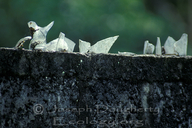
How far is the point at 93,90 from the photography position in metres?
0.80

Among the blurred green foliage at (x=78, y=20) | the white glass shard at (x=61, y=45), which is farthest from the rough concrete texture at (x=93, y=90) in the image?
the blurred green foliage at (x=78, y=20)

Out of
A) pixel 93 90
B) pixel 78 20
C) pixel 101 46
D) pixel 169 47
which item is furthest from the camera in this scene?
pixel 78 20

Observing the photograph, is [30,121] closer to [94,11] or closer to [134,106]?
[134,106]

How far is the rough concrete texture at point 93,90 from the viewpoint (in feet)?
2.44

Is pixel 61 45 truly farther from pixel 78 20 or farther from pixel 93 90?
pixel 78 20

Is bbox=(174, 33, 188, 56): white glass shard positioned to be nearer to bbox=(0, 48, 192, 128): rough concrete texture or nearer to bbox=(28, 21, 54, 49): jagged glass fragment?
bbox=(0, 48, 192, 128): rough concrete texture

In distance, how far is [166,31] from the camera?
4113 millimetres

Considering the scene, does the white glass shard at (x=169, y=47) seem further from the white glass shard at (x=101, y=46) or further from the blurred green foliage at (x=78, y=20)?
the blurred green foliage at (x=78, y=20)

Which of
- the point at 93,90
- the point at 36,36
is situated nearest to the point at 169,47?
the point at 93,90

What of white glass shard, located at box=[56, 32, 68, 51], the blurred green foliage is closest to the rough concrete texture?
white glass shard, located at box=[56, 32, 68, 51]

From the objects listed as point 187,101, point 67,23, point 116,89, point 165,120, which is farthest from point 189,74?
point 67,23

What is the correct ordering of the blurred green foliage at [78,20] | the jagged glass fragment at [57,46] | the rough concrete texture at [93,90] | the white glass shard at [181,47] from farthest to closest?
the blurred green foliage at [78,20] < the white glass shard at [181,47] < the jagged glass fragment at [57,46] < the rough concrete texture at [93,90]

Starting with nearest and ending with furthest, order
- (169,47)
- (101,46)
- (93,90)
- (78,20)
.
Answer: (93,90)
(101,46)
(169,47)
(78,20)

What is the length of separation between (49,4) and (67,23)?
1.58 feet
